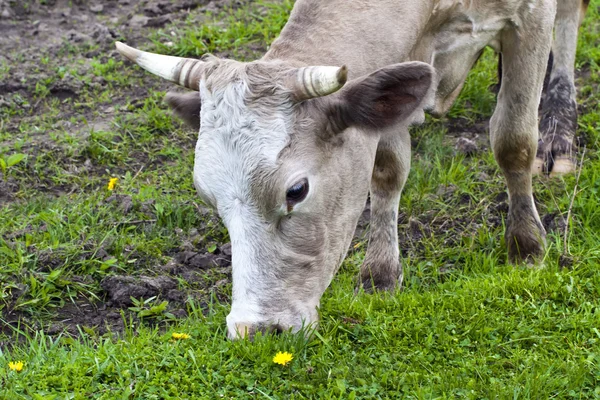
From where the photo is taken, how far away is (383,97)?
4.13m

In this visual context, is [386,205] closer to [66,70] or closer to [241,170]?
[241,170]

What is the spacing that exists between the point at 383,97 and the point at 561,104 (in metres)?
3.10

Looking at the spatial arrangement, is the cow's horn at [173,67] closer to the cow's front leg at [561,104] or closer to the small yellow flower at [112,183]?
the small yellow flower at [112,183]

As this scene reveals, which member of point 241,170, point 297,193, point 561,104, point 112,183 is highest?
point 241,170

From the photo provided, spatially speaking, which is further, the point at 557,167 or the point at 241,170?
the point at 557,167

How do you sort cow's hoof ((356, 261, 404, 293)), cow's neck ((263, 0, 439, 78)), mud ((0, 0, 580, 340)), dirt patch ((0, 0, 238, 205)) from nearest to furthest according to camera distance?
cow's neck ((263, 0, 439, 78)), mud ((0, 0, 580, 340)), cow's hoof ((356, 261, 404, 293)), dirt patch ((0, 0, 238, 205))

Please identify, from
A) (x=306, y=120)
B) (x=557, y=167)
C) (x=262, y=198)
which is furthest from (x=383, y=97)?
(x=557, y=167)

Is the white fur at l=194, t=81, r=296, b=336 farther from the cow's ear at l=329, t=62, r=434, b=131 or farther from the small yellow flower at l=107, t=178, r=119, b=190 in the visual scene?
the small yellow flower at l=107, t=178, r=119, b=190

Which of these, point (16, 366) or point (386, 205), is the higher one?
point (386, 205)

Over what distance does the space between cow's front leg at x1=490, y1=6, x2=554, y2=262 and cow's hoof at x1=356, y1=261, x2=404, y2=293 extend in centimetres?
72

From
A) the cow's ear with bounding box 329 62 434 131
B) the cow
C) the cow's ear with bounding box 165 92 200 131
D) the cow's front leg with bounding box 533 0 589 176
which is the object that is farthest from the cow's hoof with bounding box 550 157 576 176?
the cow's ear with bounding box 165 92 200 131

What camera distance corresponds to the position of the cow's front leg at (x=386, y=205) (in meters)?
5.38

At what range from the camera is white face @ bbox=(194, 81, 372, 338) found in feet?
12.8

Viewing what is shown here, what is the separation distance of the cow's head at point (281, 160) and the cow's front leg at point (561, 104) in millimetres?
2680
